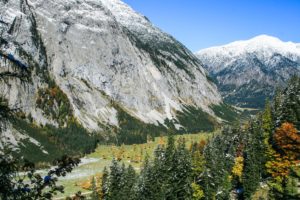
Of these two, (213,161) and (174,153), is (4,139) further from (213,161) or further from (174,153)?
(213,161)

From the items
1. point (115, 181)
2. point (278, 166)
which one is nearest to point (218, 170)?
point (278, 166)

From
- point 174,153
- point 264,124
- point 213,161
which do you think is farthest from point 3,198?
point 264,124

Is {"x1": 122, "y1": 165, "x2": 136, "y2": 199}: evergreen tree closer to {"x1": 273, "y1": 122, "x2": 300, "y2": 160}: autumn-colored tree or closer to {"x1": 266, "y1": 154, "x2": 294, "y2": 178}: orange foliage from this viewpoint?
{"x1": 266, "y1": 154, "x2": 294, "y2": 178}: orange foliage

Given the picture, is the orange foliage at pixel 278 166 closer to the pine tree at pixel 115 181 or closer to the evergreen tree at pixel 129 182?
the evergreen tree at pixel 129 182

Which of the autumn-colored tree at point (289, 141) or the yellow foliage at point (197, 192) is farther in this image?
the autumn-colored tree at point (289, 141)

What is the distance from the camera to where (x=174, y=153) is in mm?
86562

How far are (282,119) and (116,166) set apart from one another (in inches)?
1705

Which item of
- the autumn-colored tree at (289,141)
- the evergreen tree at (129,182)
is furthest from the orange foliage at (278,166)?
the evergreen tree at (129,182)

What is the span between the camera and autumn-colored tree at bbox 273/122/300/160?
86250 mm

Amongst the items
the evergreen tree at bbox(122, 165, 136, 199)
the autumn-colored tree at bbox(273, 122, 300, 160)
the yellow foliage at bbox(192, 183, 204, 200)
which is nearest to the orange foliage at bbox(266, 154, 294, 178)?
the autumn-colored tree at bbox(273, 122, 300, 160)

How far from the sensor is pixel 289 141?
88.5 meters

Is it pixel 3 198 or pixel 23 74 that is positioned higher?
pixel 23 74

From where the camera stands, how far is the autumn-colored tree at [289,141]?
86.2m

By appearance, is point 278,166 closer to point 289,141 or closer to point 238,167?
point 289,141
